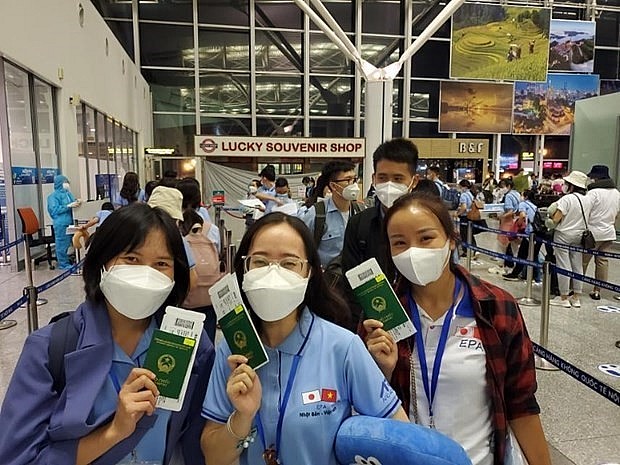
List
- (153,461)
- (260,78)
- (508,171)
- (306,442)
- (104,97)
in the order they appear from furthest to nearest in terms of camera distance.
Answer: (508,171) < (260,78) < (104,97) < (153,461) < (306,442)

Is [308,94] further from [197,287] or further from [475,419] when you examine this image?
[475,419]

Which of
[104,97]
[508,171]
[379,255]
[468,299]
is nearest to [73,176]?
[104,97]

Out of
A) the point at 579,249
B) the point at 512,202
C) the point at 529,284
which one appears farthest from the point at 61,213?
the point at 579,249

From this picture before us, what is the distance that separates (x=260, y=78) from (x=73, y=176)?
10936 millimetres

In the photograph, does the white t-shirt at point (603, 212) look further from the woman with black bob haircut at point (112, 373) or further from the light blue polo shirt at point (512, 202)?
the woman with black bob haircut at point (112, 373)

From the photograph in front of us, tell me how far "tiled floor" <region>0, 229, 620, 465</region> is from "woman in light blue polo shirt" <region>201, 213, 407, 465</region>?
2225 mm

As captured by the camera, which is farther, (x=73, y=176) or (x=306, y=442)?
(x=73, y=176)

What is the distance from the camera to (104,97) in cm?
1237

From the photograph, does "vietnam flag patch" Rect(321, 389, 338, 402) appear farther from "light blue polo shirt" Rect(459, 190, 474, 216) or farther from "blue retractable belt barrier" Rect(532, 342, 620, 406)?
"light blue polo shirt" Rect(459, 190, 474, 216)

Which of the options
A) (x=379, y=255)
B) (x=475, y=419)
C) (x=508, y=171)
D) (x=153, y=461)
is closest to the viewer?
(x=153, y=461)

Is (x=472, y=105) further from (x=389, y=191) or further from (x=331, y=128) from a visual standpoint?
(x=389, y=191)

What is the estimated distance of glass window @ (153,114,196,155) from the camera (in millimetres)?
19000

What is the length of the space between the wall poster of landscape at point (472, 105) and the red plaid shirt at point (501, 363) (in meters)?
19.7

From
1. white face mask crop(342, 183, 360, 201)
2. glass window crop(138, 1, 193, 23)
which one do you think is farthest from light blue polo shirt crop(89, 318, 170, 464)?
glass window crop(138, 1, 193, 23)
